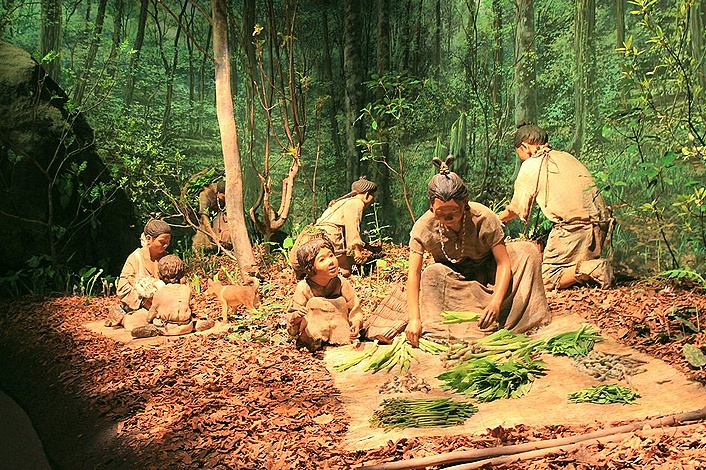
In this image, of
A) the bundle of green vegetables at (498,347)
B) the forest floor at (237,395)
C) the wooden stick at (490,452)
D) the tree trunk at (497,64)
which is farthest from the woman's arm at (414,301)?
the tree trunk at (497,64)

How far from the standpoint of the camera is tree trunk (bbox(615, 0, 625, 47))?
693cm

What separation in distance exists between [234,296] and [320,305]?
145cm

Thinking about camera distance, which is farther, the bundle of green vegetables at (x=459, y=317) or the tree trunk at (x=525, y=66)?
the tree trunk at (x=525, y=66)

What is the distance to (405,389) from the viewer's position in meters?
3.94

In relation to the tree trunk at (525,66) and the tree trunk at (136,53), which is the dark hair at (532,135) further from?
the tree trunk at (136,53)

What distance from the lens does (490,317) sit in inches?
179

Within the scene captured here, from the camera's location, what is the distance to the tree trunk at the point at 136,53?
31.0 feet

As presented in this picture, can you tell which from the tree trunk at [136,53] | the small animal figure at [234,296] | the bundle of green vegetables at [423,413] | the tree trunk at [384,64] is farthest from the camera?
the tree trunk at [136,53]

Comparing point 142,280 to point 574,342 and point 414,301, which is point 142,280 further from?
point 574,342

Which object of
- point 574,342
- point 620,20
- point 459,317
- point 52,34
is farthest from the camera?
point 52,34

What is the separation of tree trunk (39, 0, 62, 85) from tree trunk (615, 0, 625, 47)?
23.3 feet

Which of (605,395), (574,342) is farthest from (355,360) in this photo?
(605,395)

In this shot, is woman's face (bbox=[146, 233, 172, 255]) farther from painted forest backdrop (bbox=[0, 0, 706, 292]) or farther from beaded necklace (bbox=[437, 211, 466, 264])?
beaded necklace (bbox=[437, 211, 466, 264])

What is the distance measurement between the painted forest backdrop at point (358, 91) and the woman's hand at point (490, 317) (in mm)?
2361
